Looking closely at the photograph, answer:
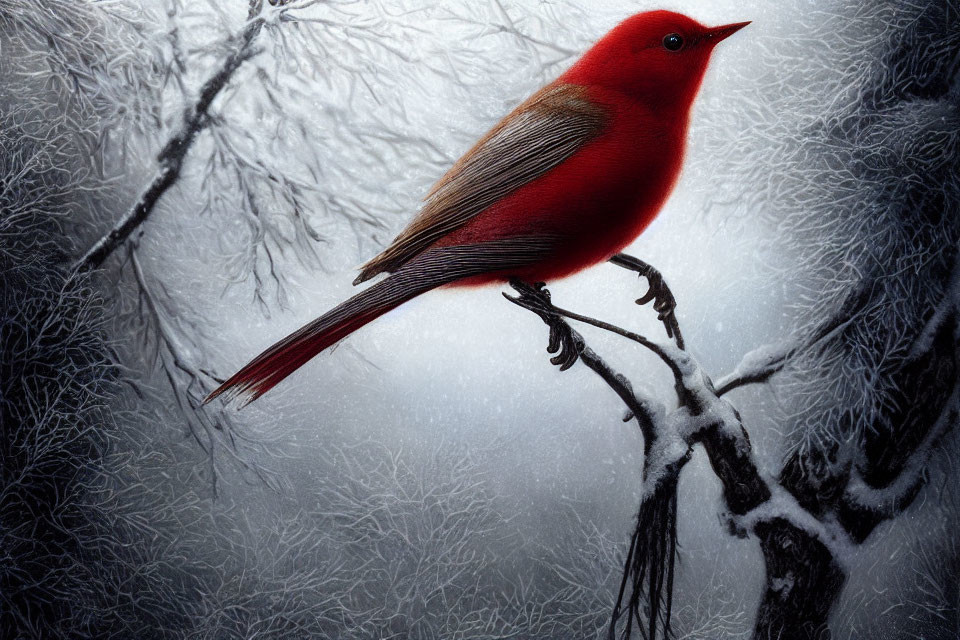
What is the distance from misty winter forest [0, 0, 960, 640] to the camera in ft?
4.90

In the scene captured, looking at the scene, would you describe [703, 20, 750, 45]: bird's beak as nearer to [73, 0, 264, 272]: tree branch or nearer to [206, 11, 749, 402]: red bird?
[206, 11, 749, 402]: red bird

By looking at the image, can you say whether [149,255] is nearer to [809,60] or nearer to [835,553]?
[809,60]

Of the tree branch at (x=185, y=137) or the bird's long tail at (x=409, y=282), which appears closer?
the bird's long tail at (x=409, y=282)

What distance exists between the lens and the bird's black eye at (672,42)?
4.86ft

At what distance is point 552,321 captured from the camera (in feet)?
4.86

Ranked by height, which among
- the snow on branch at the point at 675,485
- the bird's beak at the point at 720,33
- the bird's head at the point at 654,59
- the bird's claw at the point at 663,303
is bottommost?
the snow on branch at the point at 675,485

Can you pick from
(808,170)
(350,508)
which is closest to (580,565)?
(350,508)

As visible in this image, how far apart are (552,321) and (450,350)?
0.22m

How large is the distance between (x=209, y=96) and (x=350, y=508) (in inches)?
36.6

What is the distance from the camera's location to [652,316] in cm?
150

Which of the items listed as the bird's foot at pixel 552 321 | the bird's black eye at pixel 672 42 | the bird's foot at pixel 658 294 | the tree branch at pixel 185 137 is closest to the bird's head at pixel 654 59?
the bird's black eye at pixel 672 42

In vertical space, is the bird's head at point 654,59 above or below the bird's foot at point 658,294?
above

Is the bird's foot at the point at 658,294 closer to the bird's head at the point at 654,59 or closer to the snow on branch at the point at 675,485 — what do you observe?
the snow on branch at the point at 675,485

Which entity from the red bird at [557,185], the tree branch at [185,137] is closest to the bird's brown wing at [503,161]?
the red bird at [557,185]
